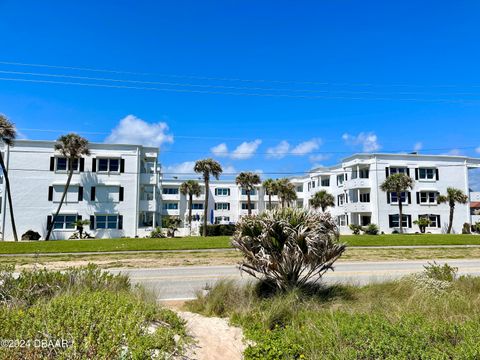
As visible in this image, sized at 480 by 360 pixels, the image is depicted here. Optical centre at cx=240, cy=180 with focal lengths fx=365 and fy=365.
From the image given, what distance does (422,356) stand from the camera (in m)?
3.78

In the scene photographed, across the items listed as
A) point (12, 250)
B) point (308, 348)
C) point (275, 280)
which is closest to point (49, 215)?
point (12, 250)

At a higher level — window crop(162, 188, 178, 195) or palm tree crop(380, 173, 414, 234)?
window crop(162, 188, 178, 195)

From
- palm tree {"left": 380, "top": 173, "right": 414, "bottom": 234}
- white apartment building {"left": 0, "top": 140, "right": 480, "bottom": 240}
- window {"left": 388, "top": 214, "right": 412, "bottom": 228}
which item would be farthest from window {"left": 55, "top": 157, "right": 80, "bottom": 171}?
window {"left": 388, "top": 214, "right": 412, "bottom": 228}

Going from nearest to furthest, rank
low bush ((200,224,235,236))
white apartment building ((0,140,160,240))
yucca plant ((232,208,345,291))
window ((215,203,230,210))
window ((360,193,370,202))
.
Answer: yucca plant ((232,208,345,291)) → white apartment building ((0,140,160,240)) → low bush ((200,224,235,236)) → window ((360,193,370,202)) → window ((215,203,230,210))

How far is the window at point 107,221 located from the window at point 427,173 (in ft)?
130

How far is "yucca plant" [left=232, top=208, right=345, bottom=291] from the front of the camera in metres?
7.19

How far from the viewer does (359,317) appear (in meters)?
5.14

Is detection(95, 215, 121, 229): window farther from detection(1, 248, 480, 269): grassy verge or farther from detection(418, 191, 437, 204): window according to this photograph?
detection(418, 191, 437, 204): window

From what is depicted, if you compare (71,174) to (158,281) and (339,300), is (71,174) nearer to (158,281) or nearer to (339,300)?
(158,281)

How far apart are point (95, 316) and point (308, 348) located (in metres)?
2.61

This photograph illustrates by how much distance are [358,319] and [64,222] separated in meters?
40.7

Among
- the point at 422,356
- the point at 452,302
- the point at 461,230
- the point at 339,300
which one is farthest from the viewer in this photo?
the point at 461,230

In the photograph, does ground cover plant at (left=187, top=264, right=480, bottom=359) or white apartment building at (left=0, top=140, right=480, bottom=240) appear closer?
ground cover plant at (left=187, top=264, right=480, bottom=359)

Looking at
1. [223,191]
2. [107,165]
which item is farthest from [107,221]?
[223,191]
